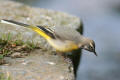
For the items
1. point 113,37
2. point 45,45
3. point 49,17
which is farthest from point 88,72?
point 45,45

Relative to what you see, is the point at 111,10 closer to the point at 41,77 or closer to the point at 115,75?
the point at 115,75

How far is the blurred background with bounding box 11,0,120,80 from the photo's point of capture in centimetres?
862

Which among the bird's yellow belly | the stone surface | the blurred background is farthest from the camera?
the blurred background

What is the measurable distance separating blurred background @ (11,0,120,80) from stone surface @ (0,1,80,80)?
7.50 feet

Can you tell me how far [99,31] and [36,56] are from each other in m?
5.70

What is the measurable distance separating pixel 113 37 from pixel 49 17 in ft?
13.3

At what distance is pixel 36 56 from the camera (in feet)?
15.9

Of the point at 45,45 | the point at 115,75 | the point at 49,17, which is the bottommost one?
the point at 115,75

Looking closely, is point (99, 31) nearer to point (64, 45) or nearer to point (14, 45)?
point (14, 45)

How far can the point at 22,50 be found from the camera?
4965mm

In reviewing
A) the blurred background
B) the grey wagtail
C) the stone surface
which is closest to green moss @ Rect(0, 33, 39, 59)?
the stone surface

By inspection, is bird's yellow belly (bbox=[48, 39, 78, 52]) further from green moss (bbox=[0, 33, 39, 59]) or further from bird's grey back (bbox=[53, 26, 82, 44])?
green moss (bbox=[0, 33, 39, 59])

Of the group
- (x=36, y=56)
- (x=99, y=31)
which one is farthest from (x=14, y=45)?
(x=99, y=31)

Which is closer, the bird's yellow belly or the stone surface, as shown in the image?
the stone surface
